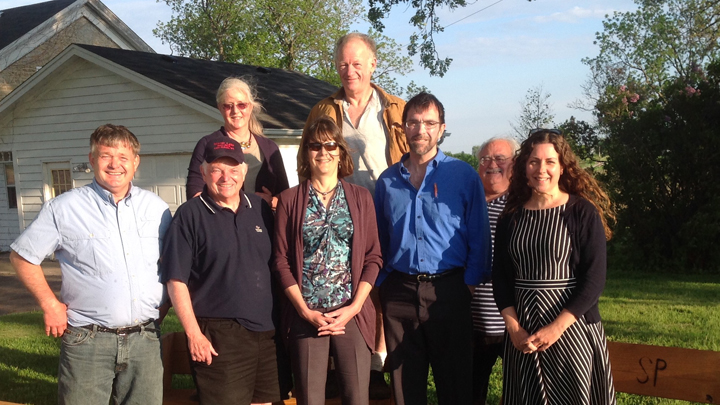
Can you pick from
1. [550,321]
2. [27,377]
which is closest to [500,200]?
[550,321]

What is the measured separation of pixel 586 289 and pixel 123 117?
11.9 metres

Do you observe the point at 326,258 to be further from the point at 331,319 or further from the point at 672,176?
the point at 672,176

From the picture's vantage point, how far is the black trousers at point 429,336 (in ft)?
10.4

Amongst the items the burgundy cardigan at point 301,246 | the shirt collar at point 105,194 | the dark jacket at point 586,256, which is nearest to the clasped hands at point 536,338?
the dark jacket at point 586,256

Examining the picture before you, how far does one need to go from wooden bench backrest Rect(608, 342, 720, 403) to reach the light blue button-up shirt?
2.55 metres

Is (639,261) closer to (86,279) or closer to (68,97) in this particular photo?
(86,279)

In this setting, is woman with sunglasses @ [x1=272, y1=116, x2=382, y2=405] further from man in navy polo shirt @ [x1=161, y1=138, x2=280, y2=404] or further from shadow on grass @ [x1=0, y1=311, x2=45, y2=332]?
shadow on grass @ [x1=0, y1=311, x2=45, y2=332]

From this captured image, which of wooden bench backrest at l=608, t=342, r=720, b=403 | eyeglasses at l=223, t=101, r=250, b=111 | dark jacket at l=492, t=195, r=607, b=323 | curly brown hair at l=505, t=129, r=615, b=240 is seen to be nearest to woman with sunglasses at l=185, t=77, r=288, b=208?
eyeglasses at l=223, t=101, r=250, b=111

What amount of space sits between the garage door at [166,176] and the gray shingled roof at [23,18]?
1089 cm

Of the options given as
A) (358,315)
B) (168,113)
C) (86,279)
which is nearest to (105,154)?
(86,279)

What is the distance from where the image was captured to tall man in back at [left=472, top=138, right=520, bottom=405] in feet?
11.4

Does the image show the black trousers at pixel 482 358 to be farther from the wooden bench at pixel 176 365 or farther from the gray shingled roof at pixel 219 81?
the gray shingled roof at pixel 219 81

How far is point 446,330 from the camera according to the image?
125 inches

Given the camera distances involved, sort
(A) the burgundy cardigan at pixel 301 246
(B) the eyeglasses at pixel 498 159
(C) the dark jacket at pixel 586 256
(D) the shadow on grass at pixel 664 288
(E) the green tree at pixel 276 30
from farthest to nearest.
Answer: (E) the green tree at pixel 276 30 → (D) the shadow on grass at pixel 664 288 → (B) the eyeglasses at pixel 498 159 → (A) the burgundy cardigan at pixel 301 246 → (C) the dark jacket at pixel 586 256
